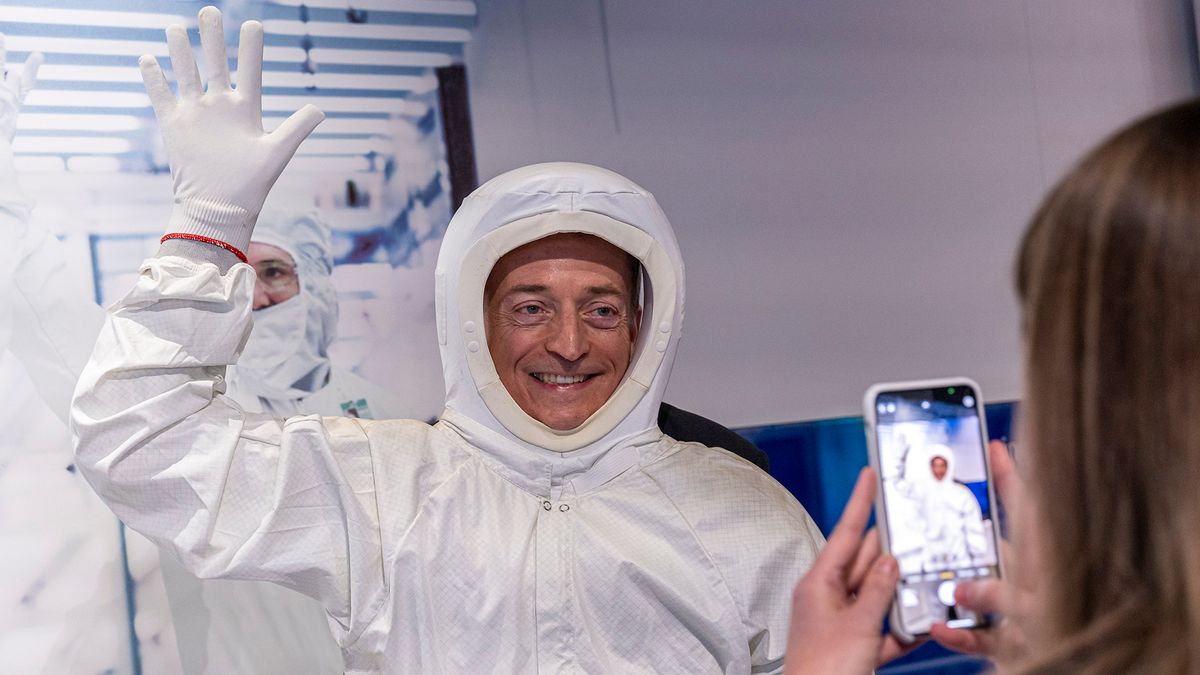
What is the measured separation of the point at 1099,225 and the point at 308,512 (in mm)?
1181

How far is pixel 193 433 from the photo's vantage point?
5.04 feet

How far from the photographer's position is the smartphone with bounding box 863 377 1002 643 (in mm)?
953

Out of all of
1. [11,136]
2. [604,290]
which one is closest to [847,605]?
[604,290]

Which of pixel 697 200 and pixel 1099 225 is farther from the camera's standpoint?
pixel 697 200

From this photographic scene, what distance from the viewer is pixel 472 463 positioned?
1.73 metres

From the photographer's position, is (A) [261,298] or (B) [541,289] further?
(A) [261,298]

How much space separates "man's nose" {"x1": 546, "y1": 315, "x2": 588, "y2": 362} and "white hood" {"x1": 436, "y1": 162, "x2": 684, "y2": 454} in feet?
0.29

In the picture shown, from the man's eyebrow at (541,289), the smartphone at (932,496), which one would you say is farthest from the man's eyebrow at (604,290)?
the smartphone at (932,496)

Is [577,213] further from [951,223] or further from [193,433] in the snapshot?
[951,223]

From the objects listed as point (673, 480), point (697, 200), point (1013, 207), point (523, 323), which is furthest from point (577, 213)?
point (1013, 207)

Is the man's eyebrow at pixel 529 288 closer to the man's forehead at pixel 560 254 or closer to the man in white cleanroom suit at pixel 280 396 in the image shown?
the man's forehead at pixel 560 254

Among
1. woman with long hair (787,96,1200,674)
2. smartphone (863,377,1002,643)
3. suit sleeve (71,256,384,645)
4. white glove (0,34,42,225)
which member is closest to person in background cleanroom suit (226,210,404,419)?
white glove (0,34,42,225)

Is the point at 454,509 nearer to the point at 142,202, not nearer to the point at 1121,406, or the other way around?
the point at 142,202

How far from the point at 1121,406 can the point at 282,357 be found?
1.68 metres
